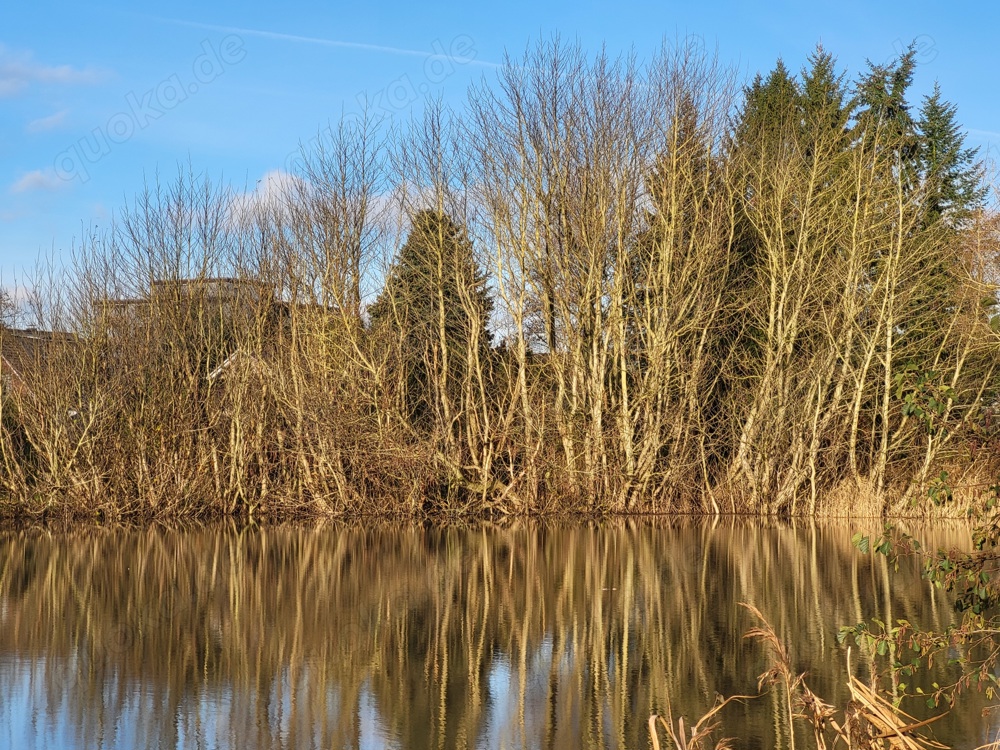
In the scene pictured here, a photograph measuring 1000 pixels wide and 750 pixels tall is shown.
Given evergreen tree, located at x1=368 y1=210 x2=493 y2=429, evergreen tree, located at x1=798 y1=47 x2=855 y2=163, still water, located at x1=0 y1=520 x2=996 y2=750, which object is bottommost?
still water, located at x1=0 y1=520 x2=996 y2=750

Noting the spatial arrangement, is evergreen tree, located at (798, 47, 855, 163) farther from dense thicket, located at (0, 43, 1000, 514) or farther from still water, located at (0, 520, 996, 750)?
still water, located at (0, 520, 996, 750)

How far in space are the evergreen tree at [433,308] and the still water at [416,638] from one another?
22.2 ft

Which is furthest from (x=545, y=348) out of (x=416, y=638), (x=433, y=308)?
(x=416, y=638)

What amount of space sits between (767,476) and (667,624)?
1484 cm

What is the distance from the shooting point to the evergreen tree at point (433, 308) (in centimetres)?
2578

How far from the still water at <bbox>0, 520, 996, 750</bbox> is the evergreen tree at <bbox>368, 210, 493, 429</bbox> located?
676 cm

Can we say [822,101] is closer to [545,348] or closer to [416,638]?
[545,348]

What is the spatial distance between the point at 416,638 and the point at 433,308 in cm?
1619

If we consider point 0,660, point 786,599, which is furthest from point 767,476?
point 0,660

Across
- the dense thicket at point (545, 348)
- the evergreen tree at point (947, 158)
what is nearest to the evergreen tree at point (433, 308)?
the dense thicket at point (545, 348)

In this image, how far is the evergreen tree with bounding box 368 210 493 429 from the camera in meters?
25.8

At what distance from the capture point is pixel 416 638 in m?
10.8

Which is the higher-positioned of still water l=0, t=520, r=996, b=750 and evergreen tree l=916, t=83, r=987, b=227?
evergreen tree l=916, t=83, r=987, b=227

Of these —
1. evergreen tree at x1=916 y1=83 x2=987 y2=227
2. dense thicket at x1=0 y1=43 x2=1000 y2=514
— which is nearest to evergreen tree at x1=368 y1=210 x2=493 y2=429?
dense thicket at x1=0 y1=43 x2=1000 y2=514
